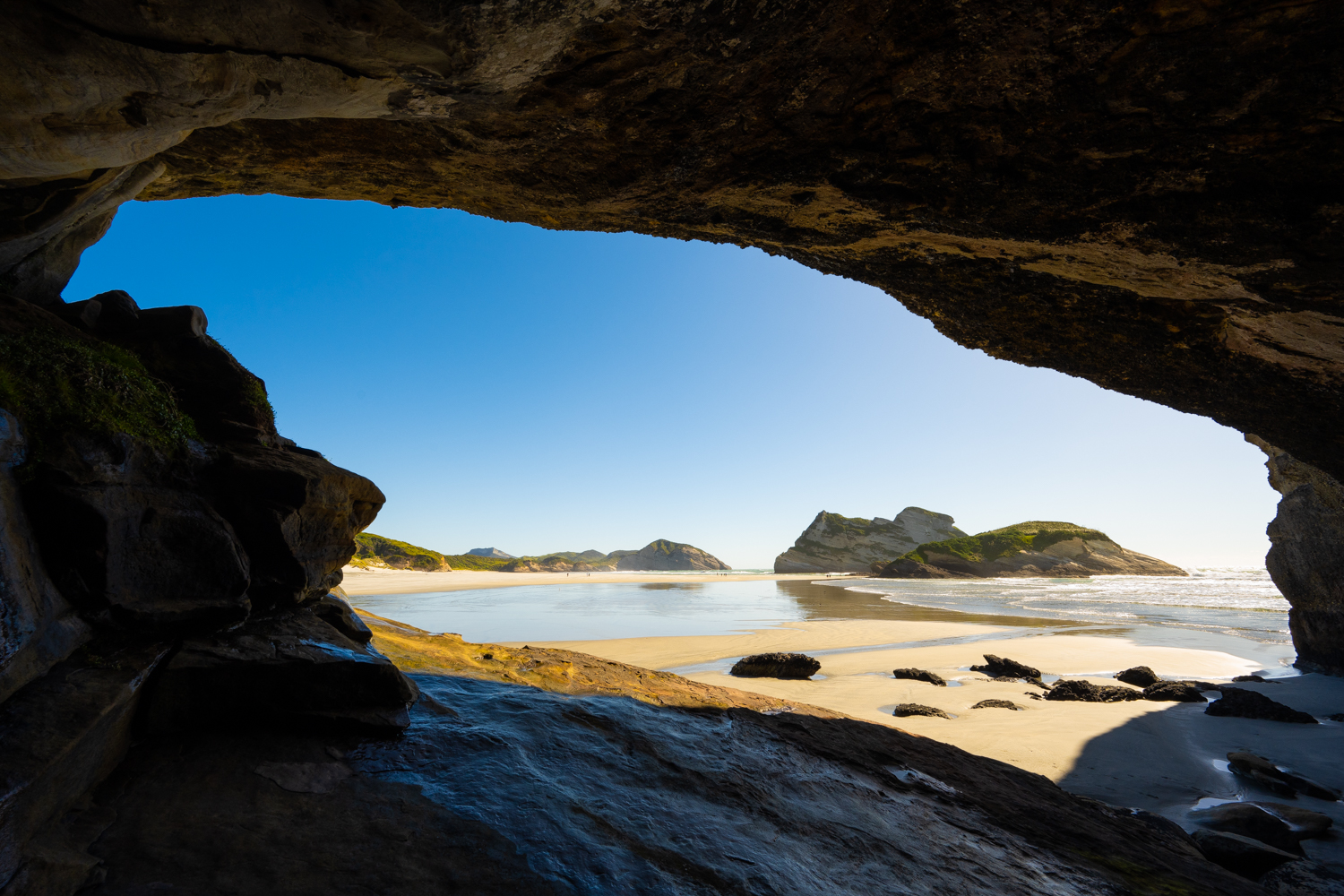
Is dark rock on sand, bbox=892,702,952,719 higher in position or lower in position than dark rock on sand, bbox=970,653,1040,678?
higher

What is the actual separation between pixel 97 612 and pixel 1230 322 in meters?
10.1

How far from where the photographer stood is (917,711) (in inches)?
314

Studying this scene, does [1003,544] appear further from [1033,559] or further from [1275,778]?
[1275,778]

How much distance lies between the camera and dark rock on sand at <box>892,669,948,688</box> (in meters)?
10.0

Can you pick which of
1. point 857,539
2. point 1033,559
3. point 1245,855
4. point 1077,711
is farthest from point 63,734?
point 857,539

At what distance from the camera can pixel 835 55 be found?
3.69m

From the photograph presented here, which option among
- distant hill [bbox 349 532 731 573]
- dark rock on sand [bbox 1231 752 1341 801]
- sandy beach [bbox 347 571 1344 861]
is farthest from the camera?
distant hill [bbox 349 532 731 573]

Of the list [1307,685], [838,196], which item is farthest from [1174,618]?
[838,196]

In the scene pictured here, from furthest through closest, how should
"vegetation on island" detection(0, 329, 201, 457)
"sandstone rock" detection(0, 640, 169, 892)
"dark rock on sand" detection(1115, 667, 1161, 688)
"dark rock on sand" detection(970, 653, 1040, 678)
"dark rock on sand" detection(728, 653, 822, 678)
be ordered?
"dark rock on sand" detection(970, 653, 1040, 678) → "dark rock on sand" detection(728, 653, 822, 678) → "dark rock on sand" detection(1115, 667, 1161, 688) → "vegetation on island" detection(0, 329, 201, 457) → "sandstone rock" detection(0, 640, 169, 892)

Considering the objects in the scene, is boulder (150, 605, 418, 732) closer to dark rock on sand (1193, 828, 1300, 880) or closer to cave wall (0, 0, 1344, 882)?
cave wall (0, 0, 1344, 882)

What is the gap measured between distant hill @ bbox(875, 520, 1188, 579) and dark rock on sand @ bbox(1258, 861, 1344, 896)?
58.5 meters

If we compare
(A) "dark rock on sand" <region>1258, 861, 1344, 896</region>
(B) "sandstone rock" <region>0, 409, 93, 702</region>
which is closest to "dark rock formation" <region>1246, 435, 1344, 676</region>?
(A) "dark rock on sand" <region>1258, 861, 1344, 896</region>

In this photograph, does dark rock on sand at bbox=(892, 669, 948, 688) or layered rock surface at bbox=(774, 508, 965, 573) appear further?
layered rock surface at bbox=(774, 508, 965, 573)

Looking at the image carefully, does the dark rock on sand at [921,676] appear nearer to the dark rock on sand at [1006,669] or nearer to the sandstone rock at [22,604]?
the dark rock on sand at [1006,669]
